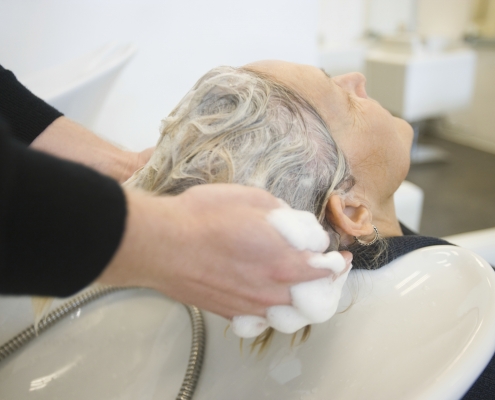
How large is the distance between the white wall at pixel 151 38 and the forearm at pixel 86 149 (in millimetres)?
653

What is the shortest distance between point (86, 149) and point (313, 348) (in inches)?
26.0

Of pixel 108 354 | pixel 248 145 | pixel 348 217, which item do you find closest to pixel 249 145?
pixel 248 145

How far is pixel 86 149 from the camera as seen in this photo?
0.96 m

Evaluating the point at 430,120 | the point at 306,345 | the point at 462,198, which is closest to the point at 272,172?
the point at 306,345

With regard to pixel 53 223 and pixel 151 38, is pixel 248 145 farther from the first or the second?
pixel 151 38

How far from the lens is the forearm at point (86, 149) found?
36.5 inches

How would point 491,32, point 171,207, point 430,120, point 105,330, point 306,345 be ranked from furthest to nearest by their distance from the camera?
point 430,120 → point 491,32 → point 105,330 → point 306,345 → point 171,207

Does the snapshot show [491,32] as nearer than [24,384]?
No

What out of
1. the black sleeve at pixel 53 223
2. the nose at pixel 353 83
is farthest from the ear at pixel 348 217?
the black sleeve at pixel 53 223

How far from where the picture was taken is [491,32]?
3.20 meters

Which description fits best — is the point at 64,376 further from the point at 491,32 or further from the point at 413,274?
the point at 491,32

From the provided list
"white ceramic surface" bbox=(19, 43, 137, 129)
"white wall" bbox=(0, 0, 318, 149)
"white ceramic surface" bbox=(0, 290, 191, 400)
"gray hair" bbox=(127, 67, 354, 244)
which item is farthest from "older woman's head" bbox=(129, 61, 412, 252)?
"white wall" bbox=(0, 0, 318, 149)

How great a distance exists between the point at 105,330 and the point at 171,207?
1.74 feet

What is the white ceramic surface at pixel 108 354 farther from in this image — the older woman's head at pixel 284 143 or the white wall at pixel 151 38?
the white wall at pixel 151 38
